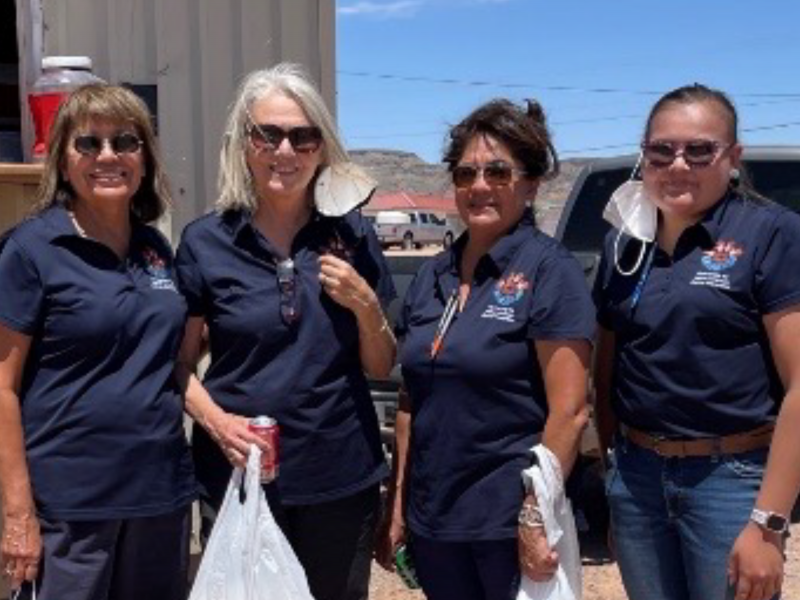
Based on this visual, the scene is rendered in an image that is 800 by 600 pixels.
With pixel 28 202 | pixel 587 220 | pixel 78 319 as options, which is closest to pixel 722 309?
pixel 78 319

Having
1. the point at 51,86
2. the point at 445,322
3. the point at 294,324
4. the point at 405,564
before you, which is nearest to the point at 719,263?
the point at 445,322

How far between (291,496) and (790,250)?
1409 millimetres

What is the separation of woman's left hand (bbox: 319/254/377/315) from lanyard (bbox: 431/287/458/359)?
215 mm

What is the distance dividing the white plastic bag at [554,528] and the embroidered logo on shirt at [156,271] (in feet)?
3.37

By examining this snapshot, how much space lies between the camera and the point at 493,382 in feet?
10.3

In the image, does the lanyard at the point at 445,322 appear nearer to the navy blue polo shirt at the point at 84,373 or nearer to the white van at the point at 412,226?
the navy blue polo shirt at the point at 84,373

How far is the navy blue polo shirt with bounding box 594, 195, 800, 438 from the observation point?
9.73 feet

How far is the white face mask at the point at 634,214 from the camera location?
321cm

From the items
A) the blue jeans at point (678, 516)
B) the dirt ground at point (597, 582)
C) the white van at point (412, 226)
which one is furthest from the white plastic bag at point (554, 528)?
the white van at point (412, 226)

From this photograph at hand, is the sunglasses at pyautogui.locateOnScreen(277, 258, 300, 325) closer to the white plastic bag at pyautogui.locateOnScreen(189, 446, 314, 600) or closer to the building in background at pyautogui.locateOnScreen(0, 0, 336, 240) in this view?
the white plastic bag at pyautogui.locateOnScreen(189, 446, 314, 600)

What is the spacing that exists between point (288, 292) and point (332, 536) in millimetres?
676

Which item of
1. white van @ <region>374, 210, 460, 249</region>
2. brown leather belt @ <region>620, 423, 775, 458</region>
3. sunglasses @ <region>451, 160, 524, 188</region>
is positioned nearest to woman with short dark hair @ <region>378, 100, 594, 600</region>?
sunglasses @ <region>451, 160, 524, 188</region>

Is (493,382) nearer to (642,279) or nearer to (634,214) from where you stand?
(642,279)

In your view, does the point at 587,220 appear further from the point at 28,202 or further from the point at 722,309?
the point at 722,309
